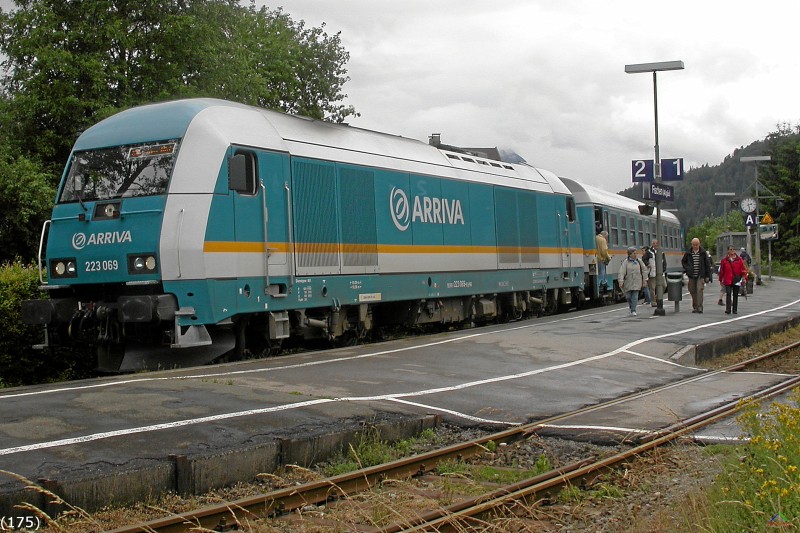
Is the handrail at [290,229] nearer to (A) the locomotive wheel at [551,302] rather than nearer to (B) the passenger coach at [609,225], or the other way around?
(A) the locomotive wheel at [551,302]

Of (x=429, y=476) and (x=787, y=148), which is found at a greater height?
(x=787, y=148)

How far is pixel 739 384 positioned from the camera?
41.7 ft

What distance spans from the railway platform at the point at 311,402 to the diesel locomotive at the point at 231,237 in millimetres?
891

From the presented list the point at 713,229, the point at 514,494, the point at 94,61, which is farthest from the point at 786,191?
the point at 514,494

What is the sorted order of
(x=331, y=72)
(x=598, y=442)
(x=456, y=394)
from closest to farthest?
1. (x=598, y=442)
2. (x=456, y=394)
3. (x=331, y=72)

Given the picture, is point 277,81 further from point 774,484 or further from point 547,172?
point 774,484

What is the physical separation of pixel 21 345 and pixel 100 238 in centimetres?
285

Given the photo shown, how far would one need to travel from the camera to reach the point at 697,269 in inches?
890

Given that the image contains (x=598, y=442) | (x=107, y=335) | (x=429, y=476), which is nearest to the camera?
(x=429, y=476)

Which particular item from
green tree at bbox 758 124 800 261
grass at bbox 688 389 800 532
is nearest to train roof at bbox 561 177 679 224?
grass at bbox 688 389 800 532

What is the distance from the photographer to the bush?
14148 mm

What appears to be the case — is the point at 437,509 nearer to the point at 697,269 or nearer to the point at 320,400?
the point at 320,400

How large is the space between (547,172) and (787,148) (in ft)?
180

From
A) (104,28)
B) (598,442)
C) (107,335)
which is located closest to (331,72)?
(104,28)
